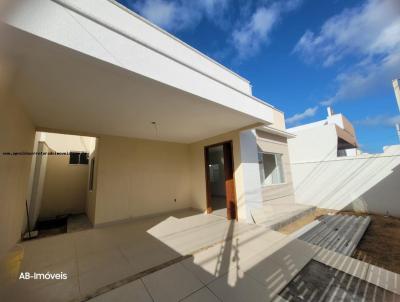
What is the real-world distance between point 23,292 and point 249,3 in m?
6.69

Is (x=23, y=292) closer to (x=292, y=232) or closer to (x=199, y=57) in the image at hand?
(x=199, y=57)

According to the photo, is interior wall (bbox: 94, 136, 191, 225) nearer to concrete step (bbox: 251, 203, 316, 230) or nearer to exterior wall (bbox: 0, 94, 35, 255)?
exterior wall (bbox: 0, 94, 35, 255)

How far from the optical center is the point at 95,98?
106 inches

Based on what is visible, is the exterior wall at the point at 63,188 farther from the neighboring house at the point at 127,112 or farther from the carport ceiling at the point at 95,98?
the carport ceiling at the point at 95,98

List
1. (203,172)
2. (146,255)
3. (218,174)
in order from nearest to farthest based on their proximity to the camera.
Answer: (146,255), (203,172), (218,174)

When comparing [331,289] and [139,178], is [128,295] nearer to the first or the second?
[331,289]

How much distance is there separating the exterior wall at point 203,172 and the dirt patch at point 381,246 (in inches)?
94.4

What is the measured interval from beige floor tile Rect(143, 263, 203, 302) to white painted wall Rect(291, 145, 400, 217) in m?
7.00

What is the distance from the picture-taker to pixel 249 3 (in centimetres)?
396

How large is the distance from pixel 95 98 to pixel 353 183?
342 inches

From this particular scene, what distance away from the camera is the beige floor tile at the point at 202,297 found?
69.2 inches

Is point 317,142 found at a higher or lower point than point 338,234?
higher

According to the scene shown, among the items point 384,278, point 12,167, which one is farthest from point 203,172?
point 12,167

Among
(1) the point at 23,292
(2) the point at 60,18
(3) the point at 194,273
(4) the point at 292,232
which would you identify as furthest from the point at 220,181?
(2) the point at 60,18
